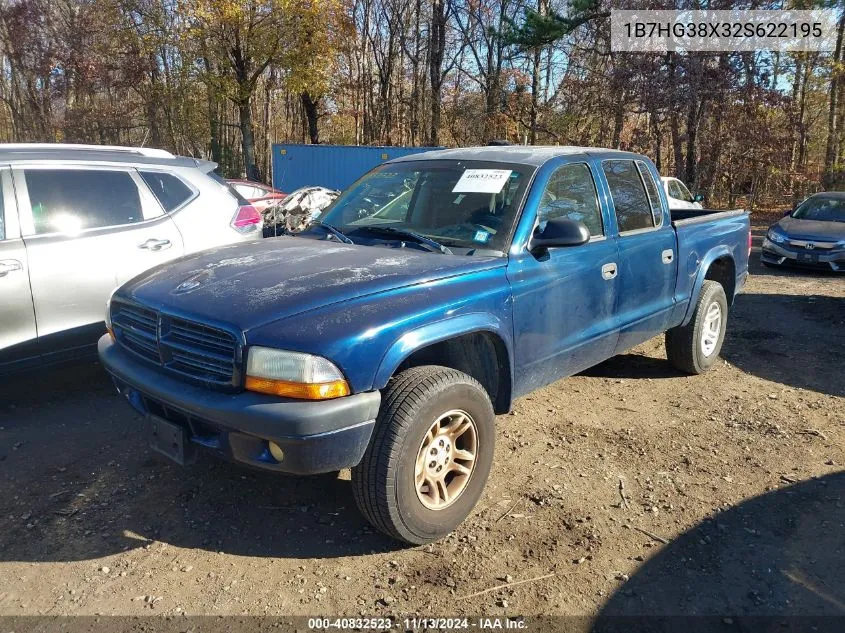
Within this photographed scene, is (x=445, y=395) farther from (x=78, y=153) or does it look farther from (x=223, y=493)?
(x=78, y=153)

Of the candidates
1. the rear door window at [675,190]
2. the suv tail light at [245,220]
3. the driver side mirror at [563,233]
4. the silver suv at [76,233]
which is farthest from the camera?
the rear door window at [675,190]

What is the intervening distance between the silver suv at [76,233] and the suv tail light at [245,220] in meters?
0.22

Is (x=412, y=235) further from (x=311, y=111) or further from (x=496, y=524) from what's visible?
(x=311, y=111)

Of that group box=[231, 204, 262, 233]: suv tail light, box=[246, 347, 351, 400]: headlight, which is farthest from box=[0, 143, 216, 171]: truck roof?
box=[246, 347, 351, 400]: headlight

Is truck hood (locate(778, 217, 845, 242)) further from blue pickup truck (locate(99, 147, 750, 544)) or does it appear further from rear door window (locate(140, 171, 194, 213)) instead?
rear door window (locate(140, 171, 194, 213))

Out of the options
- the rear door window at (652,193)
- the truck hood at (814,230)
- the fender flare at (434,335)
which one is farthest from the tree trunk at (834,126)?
the fender flare at (434,335)

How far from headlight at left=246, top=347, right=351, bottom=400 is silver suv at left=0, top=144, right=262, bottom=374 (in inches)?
99.9

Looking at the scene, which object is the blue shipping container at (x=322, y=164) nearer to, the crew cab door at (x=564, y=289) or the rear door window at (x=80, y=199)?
the rear door window at (x=80, y=199)

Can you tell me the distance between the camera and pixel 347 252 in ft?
11.3

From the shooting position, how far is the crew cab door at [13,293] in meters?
4.18

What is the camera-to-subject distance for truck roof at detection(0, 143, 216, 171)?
4.51m

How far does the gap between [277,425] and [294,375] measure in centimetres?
20

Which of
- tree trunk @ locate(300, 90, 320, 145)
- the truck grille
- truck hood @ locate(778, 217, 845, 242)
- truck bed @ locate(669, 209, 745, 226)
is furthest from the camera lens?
tree trunk @ locate(300, 90, 320, 145)

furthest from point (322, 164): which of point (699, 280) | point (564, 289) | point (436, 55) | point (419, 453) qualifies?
point (419, 453)
